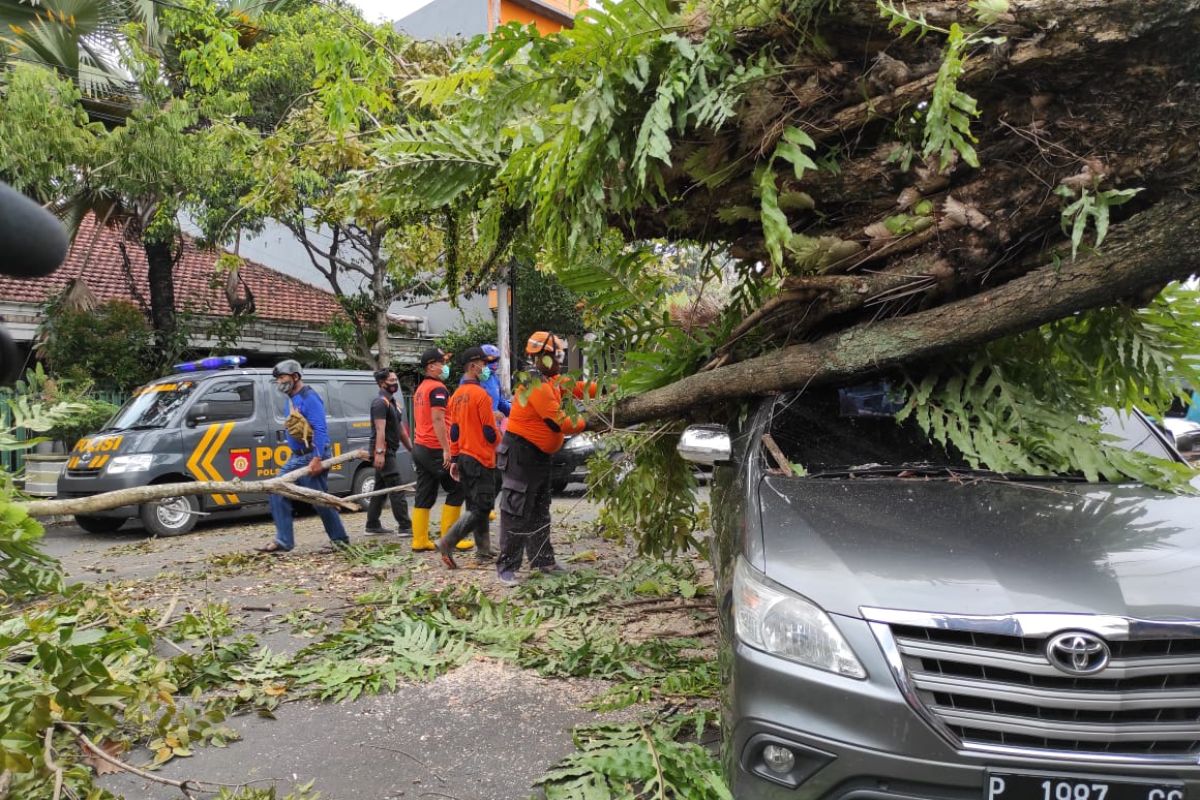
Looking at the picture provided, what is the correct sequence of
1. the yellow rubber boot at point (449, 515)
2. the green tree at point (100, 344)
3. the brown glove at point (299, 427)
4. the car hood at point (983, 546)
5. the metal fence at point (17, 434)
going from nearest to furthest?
the car hood at point (983, 546) → the metal fence at point (17, 434) → the yellow rubber boot at point (449, 515) → the brown glove at point (299, 427) → the green tree at point (100, 344)

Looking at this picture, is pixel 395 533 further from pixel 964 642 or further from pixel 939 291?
pixel 964 642

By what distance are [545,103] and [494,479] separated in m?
4.15

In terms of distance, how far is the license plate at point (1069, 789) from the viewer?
6.53ft

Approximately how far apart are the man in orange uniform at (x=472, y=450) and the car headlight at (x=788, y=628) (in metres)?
4.62

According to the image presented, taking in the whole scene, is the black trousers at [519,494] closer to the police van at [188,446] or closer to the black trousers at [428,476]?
the black trousers at [428,476]

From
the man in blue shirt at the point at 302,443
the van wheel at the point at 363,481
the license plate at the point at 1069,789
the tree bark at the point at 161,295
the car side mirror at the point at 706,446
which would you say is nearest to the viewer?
the license plate at the point at 1069,789

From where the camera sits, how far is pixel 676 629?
15.7 feet

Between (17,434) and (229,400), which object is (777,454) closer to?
(17,434)

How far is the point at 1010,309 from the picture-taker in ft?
9.99

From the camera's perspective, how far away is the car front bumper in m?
2.03

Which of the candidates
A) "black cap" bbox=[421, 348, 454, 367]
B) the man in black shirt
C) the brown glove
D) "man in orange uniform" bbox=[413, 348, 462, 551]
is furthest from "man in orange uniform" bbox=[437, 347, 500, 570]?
the brown glove

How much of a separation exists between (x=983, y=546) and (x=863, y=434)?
3.27 ft

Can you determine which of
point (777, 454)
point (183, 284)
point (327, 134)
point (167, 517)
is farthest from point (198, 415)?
point (183, 284)

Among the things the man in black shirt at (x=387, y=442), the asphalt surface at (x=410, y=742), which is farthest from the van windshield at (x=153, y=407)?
the asphalt surface at (x=410, y=742)
